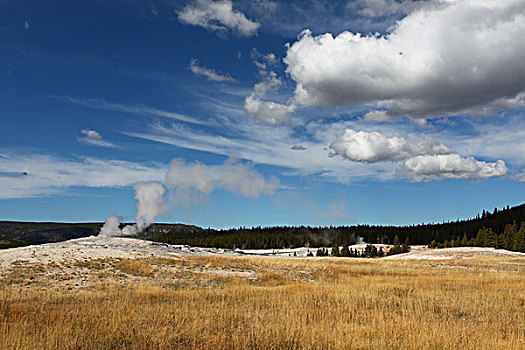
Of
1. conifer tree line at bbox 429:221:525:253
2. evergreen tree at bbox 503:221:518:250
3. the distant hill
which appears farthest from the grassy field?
the distant hill

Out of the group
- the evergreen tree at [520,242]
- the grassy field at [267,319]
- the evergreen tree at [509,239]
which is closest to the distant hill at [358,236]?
the evergreen tree at [509,239]

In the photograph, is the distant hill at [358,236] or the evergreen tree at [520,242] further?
the distant hill at [358,236]

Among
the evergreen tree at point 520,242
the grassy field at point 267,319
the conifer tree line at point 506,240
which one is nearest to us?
the grassy field at point 267,319

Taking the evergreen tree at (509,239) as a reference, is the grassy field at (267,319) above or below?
below

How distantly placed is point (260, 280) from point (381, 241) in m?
131

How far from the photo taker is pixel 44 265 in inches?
923

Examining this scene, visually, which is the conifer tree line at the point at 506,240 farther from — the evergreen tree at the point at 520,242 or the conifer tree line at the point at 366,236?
the conifer tree line at the point at 366,236

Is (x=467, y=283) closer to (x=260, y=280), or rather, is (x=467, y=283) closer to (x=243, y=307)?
(x=260, y=280)

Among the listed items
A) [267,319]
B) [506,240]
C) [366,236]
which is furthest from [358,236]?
[267,319]

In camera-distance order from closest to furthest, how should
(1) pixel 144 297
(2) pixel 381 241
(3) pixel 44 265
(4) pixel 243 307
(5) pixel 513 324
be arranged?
1. (5) pixel 513 324
2. (4) pixel 243 307
3. (1) pixel 144 297
4. (3) pixel 44 265
5. (2) pixel 381 241

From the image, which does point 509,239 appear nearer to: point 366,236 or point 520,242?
point 520,242

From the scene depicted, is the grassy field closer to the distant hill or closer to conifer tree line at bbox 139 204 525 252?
conifer tree line at bbox 139 204 525 252

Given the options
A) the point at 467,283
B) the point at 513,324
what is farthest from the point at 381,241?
the point at 513,324

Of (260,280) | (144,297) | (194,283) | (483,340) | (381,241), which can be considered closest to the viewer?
(483,340)
